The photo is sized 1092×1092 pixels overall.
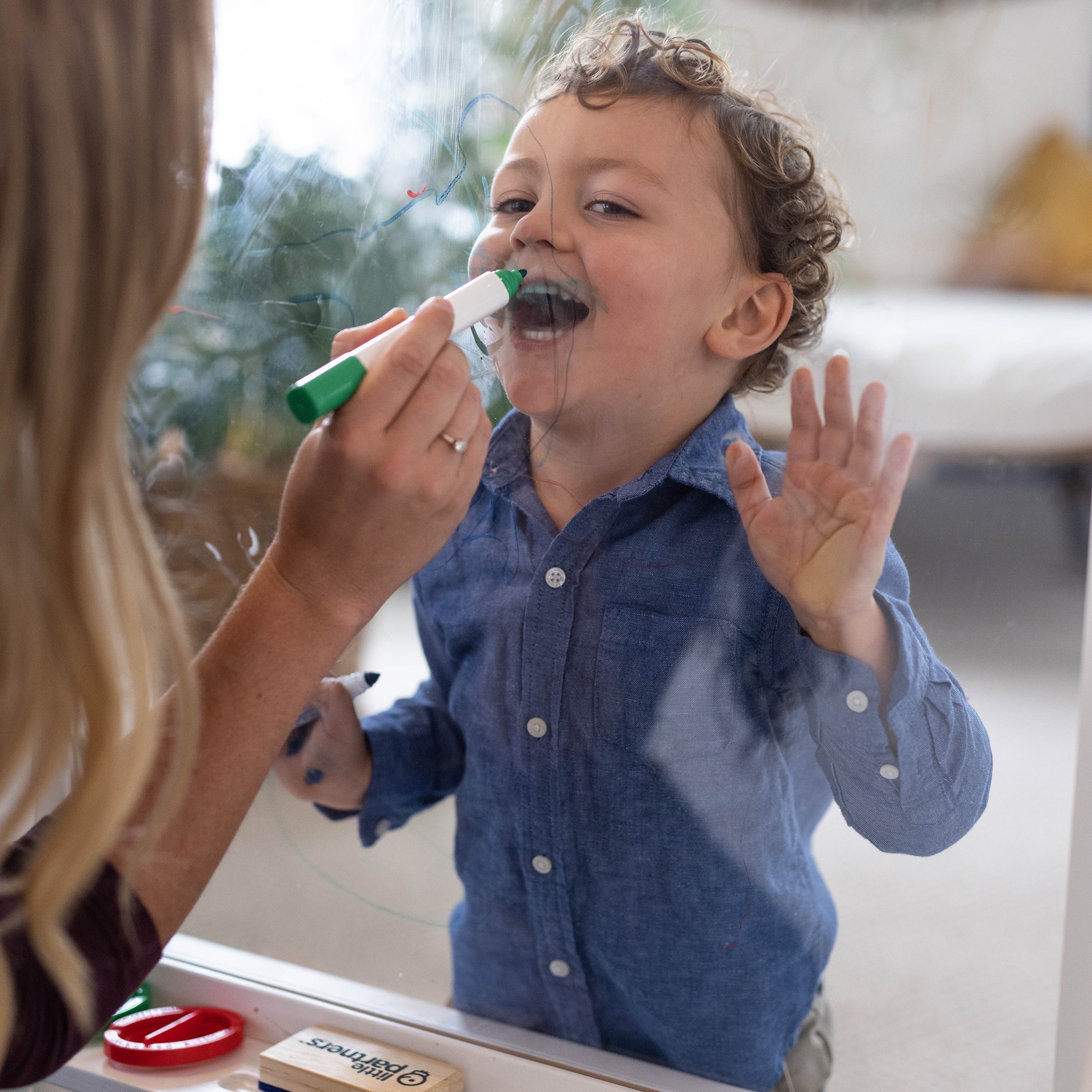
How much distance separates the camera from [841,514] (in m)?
0.54

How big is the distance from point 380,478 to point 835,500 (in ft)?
0.74

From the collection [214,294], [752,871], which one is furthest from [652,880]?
[214,294]

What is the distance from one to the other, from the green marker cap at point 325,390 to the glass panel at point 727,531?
5.5 inches

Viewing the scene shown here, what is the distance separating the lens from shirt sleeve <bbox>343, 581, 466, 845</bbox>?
717mm

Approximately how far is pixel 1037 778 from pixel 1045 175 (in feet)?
0.96

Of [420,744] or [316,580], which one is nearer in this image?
[316,580]

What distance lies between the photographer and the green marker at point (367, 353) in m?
0.49

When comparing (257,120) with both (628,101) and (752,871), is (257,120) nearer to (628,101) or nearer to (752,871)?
(628,101)

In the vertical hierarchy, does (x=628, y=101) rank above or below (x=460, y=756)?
above

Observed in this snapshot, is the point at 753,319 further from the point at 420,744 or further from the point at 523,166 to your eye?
the point at 420,744

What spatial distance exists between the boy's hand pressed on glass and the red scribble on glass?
414 millimetres

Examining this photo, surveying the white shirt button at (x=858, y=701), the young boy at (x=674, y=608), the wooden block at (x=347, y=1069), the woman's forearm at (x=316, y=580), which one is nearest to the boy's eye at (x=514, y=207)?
the young boy at (x=674, y=608)

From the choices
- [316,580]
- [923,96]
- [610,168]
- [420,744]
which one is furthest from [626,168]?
[420,744]

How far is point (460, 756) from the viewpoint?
0.71 m
